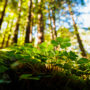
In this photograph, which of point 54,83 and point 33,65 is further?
point 33,65

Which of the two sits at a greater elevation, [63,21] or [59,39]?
[63,21]

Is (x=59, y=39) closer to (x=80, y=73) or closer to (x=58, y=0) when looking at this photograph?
(x=80, y=73)

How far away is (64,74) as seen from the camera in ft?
3.28

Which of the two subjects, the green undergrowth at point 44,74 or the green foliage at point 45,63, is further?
the green foliage at point 45,63

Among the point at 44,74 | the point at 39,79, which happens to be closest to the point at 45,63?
the point at 44,74

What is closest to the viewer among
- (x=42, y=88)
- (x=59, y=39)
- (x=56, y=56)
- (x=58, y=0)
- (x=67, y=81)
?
(x=42, y=88)

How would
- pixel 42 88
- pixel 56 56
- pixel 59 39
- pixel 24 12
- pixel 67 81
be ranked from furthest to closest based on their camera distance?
1. pixel 24 12
2. pixel 56 56
3. pixel 59 39
4. pixel 67 81
5. pixel 42 88

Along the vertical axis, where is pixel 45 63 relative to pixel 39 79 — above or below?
above

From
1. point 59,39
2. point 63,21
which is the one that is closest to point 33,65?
point 59,39

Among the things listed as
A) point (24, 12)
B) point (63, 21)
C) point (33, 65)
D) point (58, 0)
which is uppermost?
point (24, 12)

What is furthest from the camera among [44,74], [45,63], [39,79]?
[45,63]

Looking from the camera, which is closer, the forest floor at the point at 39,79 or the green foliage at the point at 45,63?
the forest floor at the point at 39,79

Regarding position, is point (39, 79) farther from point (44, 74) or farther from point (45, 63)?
point (45, 63)

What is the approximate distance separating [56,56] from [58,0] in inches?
345
